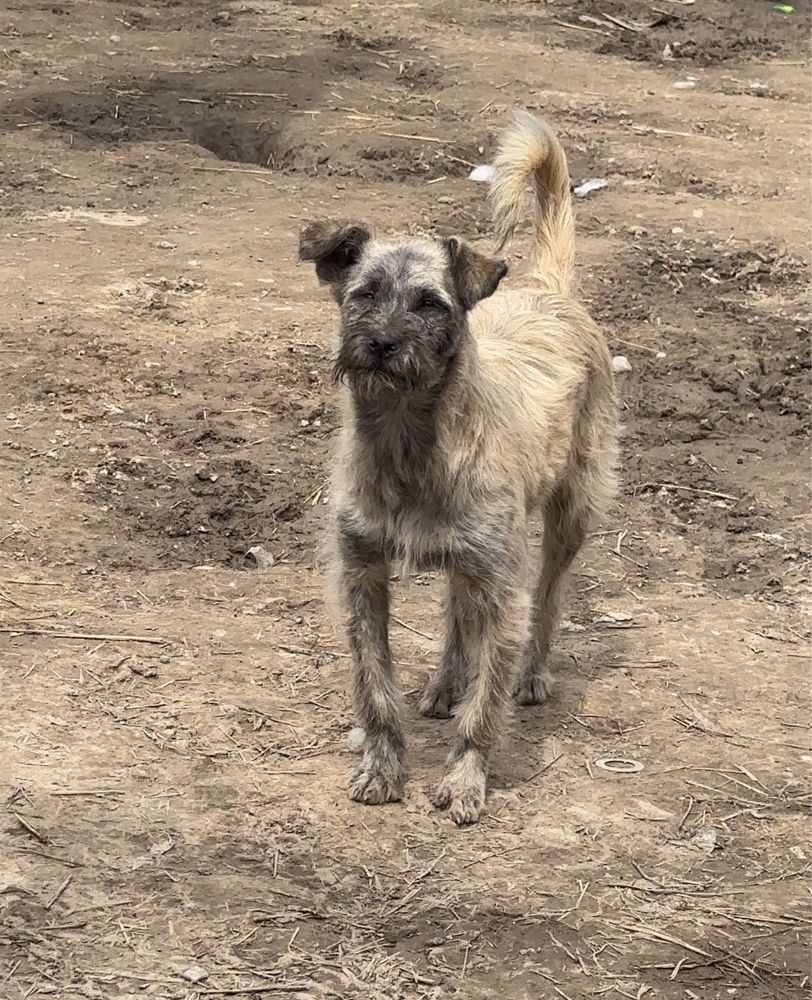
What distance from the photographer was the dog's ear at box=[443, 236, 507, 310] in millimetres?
4547

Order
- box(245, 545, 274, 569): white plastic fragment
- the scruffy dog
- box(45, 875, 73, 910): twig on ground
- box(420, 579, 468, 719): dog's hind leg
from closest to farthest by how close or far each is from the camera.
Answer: box(45, 875, 73, 910): twig on ground < the scruffy dog < box(420, 579, 468, 719): dog's hind leg < box(245, 545, 274, 569): white plastic fragment

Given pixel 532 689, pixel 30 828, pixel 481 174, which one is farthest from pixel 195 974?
pixel 481 174

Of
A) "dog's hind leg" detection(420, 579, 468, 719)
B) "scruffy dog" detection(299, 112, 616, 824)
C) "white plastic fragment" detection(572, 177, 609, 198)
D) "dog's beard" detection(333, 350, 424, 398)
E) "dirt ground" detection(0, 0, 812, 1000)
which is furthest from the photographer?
"white plastic fragment" detection(572, 177, 609, 198)

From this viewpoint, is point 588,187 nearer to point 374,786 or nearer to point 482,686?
point 482,686

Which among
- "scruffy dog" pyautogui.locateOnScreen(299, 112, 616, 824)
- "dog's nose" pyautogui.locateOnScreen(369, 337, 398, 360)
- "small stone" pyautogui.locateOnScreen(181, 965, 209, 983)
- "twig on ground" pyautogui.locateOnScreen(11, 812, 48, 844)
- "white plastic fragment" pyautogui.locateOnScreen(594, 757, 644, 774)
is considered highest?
"dog's nose" pyautogui.locateOnScreen(369, 337, 398, 360)

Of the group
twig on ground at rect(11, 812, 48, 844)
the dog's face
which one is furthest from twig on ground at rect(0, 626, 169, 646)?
the dog's face

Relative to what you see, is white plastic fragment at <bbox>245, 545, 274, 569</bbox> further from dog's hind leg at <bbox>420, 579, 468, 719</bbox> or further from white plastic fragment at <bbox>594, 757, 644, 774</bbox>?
white plastic fragment at <bbox>594, 757, 644, 774</bbox>

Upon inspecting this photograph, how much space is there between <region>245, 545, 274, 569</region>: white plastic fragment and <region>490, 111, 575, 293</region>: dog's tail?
177cm

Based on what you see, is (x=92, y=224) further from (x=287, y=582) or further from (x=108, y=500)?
(x=287, y=582)

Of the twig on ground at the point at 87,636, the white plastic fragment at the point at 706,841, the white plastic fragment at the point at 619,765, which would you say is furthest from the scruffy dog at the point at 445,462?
the twig on ground at the point at 87,636

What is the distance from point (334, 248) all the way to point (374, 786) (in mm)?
1832

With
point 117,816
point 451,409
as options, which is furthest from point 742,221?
point 117,816

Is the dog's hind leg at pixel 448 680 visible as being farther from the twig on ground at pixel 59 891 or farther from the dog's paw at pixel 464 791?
the twig on ground at pixel 59 891

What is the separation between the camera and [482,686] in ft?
16.3
